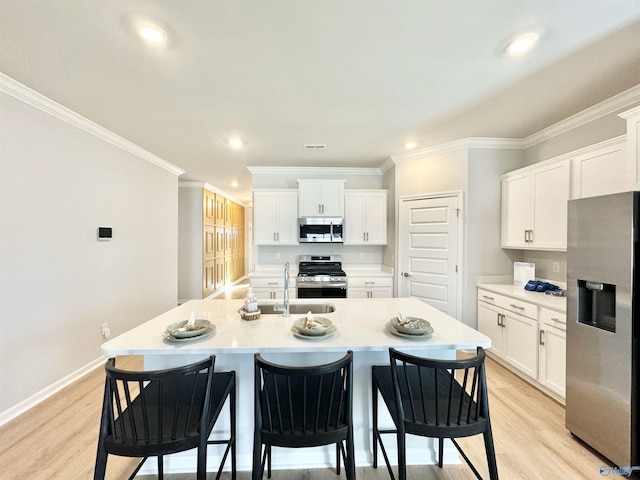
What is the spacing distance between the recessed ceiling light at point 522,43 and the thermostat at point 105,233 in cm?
407

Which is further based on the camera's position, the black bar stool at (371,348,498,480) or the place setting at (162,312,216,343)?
the place setting at (162,312,216,343)

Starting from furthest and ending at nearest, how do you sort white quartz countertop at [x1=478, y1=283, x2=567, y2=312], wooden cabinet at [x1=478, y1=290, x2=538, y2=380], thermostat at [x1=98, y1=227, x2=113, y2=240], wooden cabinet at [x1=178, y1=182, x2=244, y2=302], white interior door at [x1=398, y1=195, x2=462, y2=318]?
1. wooden cabinet at [x1=178, y1=182, x2=244, y2=302]
2. white interior door at [x1=398, y1=195, x2=462, y2=318]
3. thermostat at [x1=98, y1=227, x2=113, y2=240]
4. wooden cabinet at [x1=478, y1=290, x2=538, y2=380]
5. white quartz countertop at [x1=478, y1=283, x2=567, y2=312]

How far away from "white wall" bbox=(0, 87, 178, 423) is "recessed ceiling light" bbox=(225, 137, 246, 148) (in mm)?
1339

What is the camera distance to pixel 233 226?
829cm

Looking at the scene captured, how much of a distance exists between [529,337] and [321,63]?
308cm

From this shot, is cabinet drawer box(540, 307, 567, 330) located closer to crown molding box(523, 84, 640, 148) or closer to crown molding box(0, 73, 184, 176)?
crown molding box(523, 84, 640, 148)

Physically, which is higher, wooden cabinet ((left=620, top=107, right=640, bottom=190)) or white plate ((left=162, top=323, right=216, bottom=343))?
wooden cabinet ((left=620, top=107, right=640, bottom=190))

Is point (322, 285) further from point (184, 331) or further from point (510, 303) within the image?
point (184, 331)

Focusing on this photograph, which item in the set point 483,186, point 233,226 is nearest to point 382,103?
point 483,186

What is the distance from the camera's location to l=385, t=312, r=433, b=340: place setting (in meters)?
1.54

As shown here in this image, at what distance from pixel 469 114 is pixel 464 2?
1.53 metres

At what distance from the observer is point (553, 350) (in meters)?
2.42

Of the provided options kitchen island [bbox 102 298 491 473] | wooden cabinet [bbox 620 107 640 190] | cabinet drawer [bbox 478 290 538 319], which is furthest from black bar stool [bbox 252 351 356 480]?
wooden cabinet [bbox 620 107 640 190]

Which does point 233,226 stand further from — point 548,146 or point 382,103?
point 548,146
